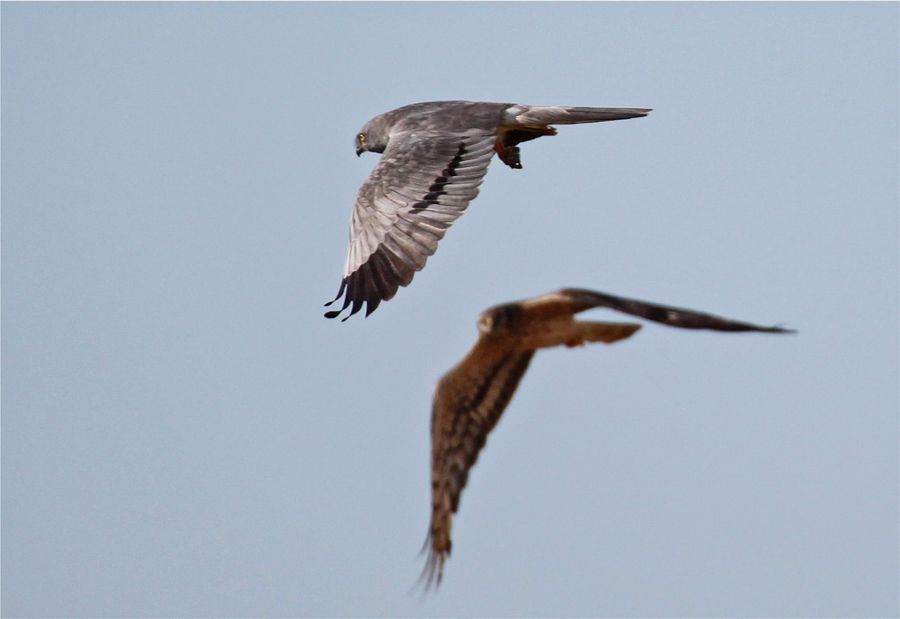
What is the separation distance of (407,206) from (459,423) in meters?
3.73

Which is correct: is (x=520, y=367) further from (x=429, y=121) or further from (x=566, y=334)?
(x=429, y=121)

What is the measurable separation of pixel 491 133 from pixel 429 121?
62cm

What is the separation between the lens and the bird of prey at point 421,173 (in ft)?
38.3

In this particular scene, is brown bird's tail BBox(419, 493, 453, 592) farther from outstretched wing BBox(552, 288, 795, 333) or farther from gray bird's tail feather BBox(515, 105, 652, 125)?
gray bird's tail feather BBox(515, 105, 652, 125)

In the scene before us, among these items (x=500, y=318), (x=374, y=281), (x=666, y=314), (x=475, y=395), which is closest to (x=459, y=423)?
(x=475, y=395)

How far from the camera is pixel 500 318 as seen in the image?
814 centimetres

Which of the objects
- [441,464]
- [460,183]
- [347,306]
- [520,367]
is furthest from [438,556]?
[460,183]

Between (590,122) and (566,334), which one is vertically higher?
(590,122)

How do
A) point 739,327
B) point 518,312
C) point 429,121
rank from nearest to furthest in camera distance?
point 739,327, point 518,312, point 429,121

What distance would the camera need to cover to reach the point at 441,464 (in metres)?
8.67

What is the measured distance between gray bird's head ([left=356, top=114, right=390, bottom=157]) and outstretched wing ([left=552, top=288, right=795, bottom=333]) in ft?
21.3

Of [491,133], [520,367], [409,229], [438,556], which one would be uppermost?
Result: [491,133]

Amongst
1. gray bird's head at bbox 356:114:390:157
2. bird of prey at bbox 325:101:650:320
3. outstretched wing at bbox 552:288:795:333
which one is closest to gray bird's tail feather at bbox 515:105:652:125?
bird of prey at bbox 325:101:650:320

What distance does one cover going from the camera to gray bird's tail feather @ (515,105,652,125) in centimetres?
1329
